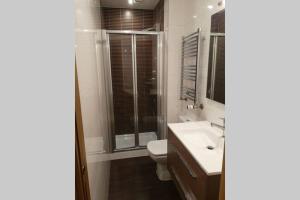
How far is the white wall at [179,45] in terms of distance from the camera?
6.04ft

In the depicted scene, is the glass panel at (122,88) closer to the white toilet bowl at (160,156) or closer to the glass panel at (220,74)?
the white toilet bowl at (160,156)

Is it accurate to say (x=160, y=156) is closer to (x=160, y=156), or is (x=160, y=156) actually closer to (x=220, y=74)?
(x=160, y=156)

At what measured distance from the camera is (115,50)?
2.80 metres

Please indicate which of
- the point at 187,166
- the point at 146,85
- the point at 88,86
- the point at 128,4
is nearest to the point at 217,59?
the point at 187,166

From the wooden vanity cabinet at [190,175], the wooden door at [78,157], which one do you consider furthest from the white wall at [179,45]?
the wooden door at [78,157]

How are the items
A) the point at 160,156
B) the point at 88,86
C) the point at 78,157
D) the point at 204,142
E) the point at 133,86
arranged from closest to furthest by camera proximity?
1. the point at 78,157
2. the point at 88,86
3. the point at 204,142
4. the point at 160,156
5. the point at 133,86

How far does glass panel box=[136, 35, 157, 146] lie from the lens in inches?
112

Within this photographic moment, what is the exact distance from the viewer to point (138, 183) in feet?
7.11

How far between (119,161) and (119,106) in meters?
0.96

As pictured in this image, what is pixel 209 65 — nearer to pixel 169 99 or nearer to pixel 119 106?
pixel 169 99

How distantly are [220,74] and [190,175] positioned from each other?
1011mm

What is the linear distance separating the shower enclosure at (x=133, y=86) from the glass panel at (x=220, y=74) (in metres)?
1.15

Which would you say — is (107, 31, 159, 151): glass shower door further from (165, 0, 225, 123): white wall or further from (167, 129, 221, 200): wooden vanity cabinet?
(167, 129, 221, 200): wooden vanity cabinet

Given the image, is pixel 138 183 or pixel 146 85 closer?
pixel 138 183
